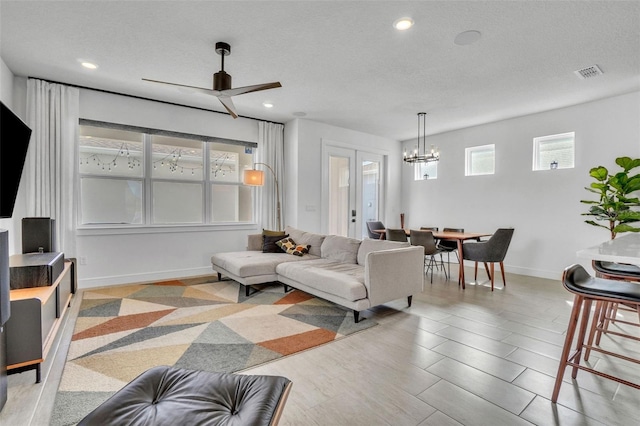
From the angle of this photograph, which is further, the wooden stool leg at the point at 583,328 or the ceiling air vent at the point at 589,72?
the ceiling air vent at the point at 589,72

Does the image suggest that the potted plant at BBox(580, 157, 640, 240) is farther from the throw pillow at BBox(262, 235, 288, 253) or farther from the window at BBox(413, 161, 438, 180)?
the throw pillow at BBox(262, 235, 288, 253)

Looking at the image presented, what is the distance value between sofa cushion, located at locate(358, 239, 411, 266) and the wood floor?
2.59 ft

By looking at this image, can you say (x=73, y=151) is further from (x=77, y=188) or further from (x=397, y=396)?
(x=397, y=396)

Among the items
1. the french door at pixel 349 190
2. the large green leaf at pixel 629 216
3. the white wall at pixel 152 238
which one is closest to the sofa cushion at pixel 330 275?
the white wall at pixel 152 238

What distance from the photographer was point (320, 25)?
269cm

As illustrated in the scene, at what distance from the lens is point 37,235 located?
3111mm

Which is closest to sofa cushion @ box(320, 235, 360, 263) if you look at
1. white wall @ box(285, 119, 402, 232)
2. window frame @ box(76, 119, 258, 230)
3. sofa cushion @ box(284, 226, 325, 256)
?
sofa cushion @ box(284, 226, 325, 256)

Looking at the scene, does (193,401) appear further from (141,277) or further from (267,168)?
(267,168)

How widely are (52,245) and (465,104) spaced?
5623 mm

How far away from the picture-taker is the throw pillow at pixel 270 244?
4.72m

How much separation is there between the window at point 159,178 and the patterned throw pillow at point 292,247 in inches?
48.7

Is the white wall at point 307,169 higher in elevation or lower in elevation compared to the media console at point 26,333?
higher

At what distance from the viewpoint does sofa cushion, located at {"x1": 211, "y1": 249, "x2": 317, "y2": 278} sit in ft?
12.8

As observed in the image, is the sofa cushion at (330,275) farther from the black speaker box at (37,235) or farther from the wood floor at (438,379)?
the black speaker box at (37,235)
